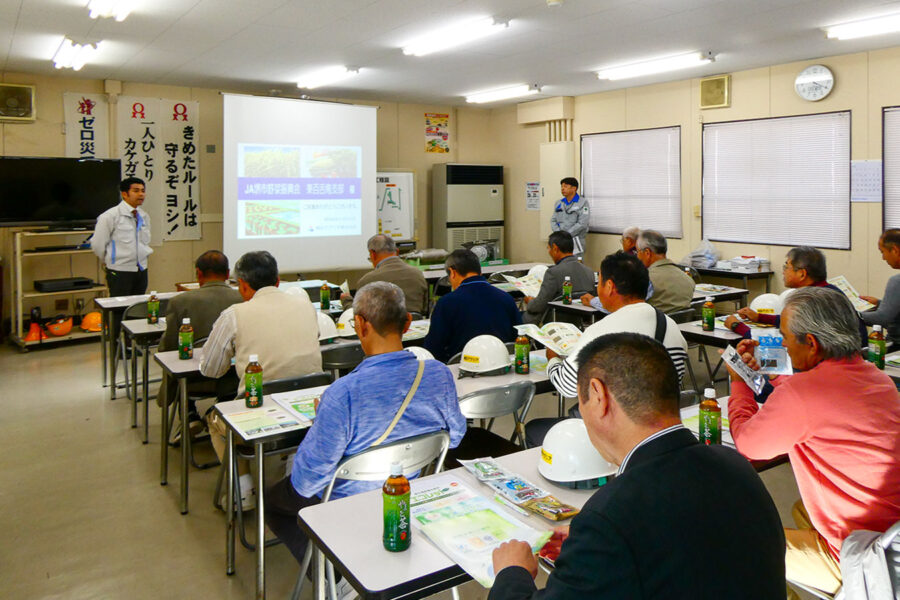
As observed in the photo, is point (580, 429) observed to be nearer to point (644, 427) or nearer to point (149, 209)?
A: point (644, 427)

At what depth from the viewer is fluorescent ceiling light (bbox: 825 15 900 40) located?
529cm

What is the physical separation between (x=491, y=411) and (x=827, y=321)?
1389 millimetres

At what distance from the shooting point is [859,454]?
183 cm

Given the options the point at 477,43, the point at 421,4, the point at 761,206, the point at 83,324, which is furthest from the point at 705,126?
the point at 83,324

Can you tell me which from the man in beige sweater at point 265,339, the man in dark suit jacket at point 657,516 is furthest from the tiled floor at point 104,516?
the man in dark suit jacket at point 657,516

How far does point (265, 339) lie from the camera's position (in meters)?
3.34

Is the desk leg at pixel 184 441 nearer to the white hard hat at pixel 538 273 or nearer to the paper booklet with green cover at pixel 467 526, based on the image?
the paper booklet with green cover at pixel 467 526

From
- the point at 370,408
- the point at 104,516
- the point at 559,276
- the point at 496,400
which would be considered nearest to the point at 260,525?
the point at 370,408

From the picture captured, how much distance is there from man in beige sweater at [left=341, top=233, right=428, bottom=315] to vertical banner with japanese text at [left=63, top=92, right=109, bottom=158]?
4325 mm

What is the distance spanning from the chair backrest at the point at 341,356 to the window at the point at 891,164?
535 cm

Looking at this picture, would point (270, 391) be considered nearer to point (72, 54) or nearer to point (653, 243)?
point (653, 243)

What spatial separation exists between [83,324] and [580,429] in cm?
698

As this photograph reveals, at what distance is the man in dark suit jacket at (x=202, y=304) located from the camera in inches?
161

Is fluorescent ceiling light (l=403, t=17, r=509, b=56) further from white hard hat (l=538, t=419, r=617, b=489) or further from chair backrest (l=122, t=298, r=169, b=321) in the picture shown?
white hard hat (l=538, t=419, r=617, b=489)
